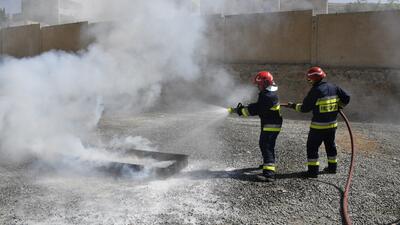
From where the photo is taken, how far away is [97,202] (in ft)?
13.6

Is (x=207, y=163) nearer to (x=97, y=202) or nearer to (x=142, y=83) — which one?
(x=97, y=202)

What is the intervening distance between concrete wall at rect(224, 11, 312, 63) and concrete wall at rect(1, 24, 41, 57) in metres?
7.80

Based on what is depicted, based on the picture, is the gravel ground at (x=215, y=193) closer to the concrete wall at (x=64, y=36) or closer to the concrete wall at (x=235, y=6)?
the concrete wall at (x=235, y=6)

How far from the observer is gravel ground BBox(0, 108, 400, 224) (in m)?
3.83

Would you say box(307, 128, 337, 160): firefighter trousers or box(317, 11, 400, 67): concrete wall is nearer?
box(307, 128, 337, 160): firefighter trousers

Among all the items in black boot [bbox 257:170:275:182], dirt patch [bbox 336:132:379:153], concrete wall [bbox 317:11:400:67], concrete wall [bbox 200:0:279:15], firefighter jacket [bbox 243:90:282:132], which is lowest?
dirt patch [bbox 336:132:379:153]

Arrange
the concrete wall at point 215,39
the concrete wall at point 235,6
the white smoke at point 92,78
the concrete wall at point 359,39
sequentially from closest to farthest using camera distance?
1. the white smoke at point 92,78
2. the concrete wall at point 359,39
3. the concrete wall at point 235,6
4. the concrete wall at point 215,39

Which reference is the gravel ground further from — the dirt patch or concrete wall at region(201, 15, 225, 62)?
concrete wall at region(201, 15, 225, 62)

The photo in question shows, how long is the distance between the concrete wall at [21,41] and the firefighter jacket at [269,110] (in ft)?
41.0

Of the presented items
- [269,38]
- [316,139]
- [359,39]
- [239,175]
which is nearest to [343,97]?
[316,139]

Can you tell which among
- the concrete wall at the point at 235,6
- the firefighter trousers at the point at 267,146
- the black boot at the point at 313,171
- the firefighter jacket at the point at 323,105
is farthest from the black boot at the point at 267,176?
the concrete wall at the point at 235,6

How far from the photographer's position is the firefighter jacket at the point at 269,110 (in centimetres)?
495

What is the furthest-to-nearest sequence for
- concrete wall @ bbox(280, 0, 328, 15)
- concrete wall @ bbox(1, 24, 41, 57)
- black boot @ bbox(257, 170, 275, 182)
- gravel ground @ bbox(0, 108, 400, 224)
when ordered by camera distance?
concrete wall @ bbox(280, 0, 328, 15) → concrete wall @ bbox(1, 24, 41, 57) → black boot @ bbox(257, 170, 275, 182) → gravel ground @ bbox(0, 108, 400, 224)

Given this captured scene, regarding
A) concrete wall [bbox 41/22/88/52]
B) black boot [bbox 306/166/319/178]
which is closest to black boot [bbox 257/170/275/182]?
black boot [bbox 306/166/319/178]
